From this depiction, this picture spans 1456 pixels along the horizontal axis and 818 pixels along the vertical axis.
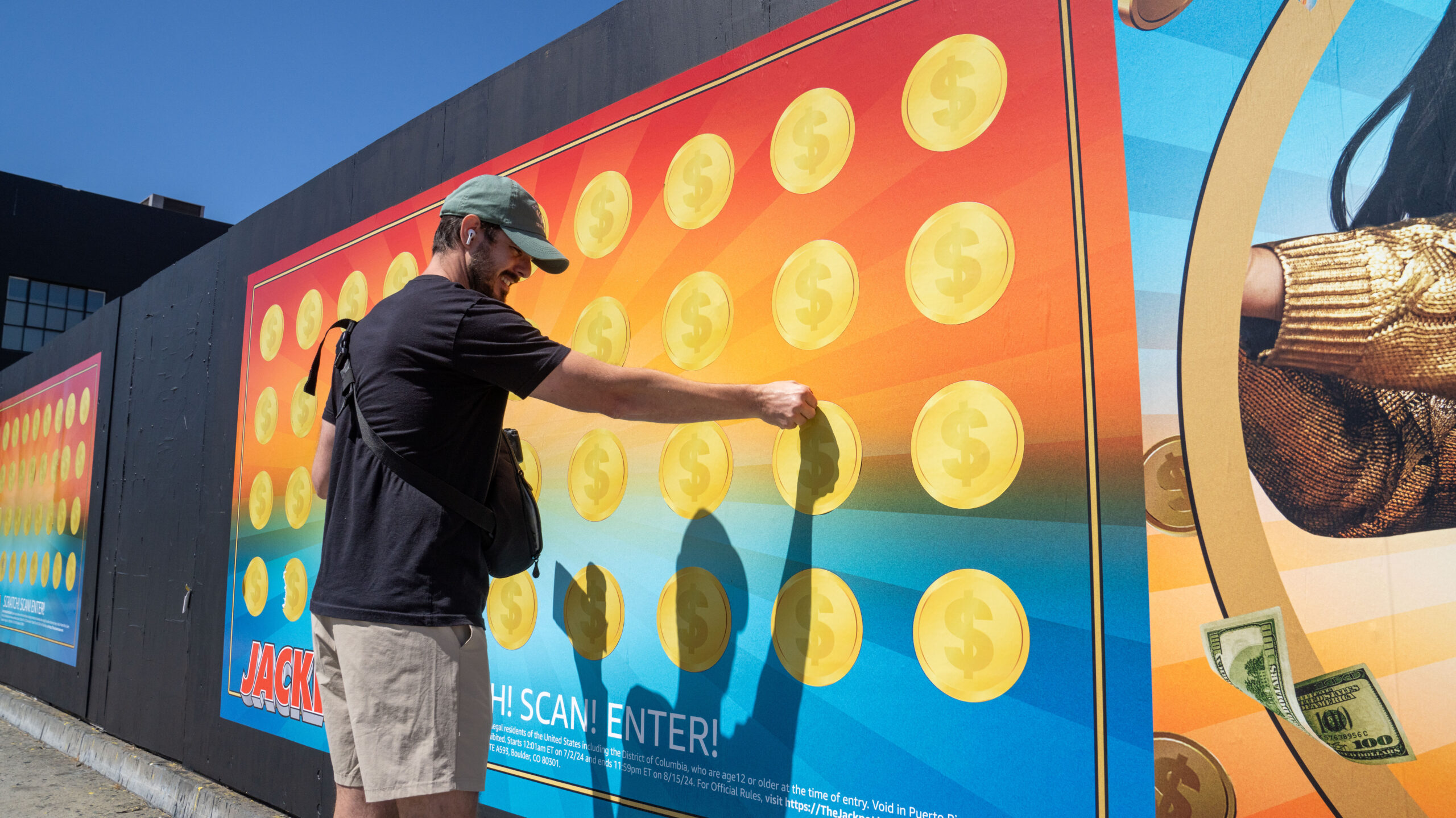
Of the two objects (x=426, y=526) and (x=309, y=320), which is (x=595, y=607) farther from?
(x=309, y=320)

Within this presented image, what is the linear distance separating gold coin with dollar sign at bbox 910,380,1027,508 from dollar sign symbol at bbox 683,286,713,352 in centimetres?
61

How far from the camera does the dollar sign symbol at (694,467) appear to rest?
2037 millimetres

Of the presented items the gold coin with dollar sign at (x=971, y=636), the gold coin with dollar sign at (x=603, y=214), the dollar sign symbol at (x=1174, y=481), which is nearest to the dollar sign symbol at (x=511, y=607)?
the gold coin with dollar sign at (x=603, y=214)

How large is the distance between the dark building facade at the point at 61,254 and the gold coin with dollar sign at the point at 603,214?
13624 millimetres

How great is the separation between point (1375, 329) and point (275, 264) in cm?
386

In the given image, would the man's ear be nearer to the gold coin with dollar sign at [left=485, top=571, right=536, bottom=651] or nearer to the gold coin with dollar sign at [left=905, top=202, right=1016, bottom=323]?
the gold coin with dollar sign at [left=905, top=202, right=1016, bottom=323]

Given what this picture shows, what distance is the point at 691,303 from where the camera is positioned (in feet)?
6.99

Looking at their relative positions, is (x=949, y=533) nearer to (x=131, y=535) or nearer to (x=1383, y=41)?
(x=1383, y=41)

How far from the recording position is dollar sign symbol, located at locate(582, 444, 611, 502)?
229 cm

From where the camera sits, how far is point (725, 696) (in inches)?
75.4

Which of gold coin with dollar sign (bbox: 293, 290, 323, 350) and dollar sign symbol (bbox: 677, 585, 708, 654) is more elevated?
gold coin with dollar sign (bbox: 293, 290, 323, 350)

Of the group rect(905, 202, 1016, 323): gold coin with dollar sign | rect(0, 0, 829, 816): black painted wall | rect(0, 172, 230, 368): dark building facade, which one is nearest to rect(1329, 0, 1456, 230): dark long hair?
rect(905, 202, 1016, 323): gold coin with dollar sign

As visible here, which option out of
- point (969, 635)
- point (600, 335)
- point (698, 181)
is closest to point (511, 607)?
point (600, 335)

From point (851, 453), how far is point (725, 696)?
1.99 ft
